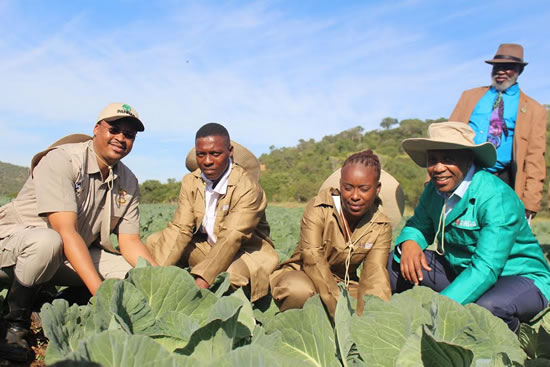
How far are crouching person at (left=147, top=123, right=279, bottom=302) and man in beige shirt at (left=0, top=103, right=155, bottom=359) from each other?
0.30 m

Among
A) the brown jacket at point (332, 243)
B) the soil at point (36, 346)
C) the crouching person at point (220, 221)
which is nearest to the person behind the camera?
the soil at point (36, 346)

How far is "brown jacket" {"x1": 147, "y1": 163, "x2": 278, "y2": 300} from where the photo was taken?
294 cm

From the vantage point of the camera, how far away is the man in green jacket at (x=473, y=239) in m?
2.45

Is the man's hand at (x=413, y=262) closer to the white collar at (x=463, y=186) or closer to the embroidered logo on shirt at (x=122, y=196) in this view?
the white collar at (x=463, y=186)

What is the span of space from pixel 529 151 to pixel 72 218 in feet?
11.5

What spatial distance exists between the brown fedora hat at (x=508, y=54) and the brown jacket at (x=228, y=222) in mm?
2235

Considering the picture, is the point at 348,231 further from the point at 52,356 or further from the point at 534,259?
the point at 52,356

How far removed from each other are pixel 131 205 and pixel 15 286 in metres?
0.84

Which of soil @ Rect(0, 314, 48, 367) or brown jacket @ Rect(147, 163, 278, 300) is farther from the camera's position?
brown jacket @ Rect(147, 163, 278, 300)

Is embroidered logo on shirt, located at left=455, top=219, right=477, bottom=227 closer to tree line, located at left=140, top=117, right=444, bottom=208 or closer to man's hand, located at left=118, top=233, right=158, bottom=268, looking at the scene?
man's hand, located at left=118, top=233, right=158, bottom=268

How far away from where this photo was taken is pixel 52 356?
3.94 feet

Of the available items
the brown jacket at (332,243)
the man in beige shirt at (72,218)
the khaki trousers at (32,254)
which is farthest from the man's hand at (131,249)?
the brown jacket at (332,243)

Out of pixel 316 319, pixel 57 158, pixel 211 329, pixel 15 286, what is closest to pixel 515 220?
pixel 316 319

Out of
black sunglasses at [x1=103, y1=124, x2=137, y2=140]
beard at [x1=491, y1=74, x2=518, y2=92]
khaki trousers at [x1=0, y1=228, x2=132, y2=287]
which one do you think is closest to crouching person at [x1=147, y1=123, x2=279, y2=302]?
black sunglasses at [x1=103, y1=124, x2=137, y2=140]
